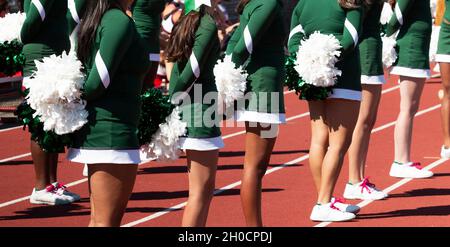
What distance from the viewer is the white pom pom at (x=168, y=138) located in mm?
5746

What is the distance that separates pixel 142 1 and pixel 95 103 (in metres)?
4.63

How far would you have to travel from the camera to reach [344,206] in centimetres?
776

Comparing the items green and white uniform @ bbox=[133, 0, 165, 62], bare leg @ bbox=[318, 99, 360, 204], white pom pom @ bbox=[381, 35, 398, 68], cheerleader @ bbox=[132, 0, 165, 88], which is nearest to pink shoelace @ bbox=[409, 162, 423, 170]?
white pom pom @ bbox=[381, 35, 398, 68]

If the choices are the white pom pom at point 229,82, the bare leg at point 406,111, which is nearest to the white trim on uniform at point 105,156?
the white pom pom at point 229,82

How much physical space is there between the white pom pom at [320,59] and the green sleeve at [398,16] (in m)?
1.94

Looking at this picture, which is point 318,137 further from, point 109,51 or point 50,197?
point 109,51

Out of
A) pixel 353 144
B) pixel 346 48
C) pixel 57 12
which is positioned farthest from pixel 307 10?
pixel 57 12

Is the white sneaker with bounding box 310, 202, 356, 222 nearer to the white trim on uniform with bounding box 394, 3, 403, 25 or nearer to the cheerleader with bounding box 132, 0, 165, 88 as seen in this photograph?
the white trim on uniform with bounding box 394, 3, 403, 25

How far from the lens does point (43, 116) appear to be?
5.15 metres

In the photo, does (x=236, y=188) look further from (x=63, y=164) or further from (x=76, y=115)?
(x=76, y=115)

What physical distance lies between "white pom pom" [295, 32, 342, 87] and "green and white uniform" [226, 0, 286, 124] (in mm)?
648

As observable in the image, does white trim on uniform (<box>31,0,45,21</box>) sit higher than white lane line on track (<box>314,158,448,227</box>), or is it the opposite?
white trim on uniform (<box>31,0,45,21</box>)

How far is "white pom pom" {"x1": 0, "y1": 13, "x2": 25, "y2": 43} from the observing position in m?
8.57

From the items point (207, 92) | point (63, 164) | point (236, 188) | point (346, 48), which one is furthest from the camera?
point (63, 164)
